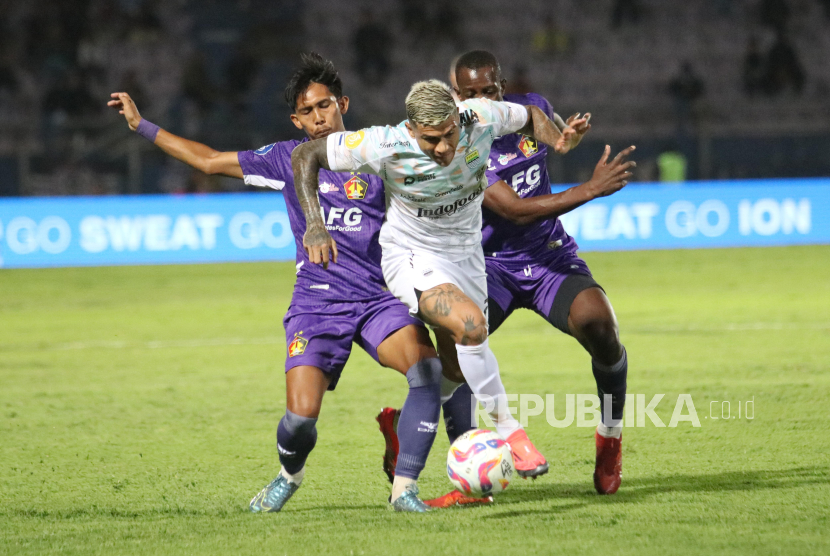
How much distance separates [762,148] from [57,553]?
16546 mm

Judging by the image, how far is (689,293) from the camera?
12.8 meters

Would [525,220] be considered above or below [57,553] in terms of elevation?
above

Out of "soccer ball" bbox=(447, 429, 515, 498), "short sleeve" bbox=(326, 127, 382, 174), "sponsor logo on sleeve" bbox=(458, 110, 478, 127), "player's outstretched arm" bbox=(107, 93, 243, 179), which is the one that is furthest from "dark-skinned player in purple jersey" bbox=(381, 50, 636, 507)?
"player's outstretched arm" bbox=(107, 93, 243, 179)

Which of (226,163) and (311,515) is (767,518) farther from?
(226,163)

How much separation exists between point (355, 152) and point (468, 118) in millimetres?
501

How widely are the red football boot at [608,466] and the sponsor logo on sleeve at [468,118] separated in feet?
5.24

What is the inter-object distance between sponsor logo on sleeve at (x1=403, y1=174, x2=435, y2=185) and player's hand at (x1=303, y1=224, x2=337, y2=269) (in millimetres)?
397

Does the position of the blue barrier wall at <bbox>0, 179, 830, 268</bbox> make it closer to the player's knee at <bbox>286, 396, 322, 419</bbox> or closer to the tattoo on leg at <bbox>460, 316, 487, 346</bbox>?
the player's knee at <bbox>286, 396, 322, 419</bbox>

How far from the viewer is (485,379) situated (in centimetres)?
462

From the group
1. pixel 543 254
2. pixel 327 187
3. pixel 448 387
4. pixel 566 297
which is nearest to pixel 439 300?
pixel 448 387

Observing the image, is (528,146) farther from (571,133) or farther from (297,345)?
(297,345)

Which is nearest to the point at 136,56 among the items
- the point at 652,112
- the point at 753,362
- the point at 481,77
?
the point at 652,112

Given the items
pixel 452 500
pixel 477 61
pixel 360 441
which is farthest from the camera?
pixel 360 441

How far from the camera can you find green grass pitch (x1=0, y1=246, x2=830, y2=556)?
4207mm
